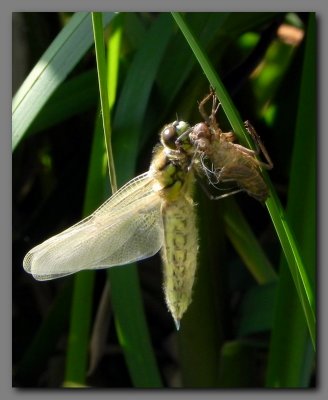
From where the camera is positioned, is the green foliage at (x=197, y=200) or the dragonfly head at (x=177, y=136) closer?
the dragonfly head at (x=177, y=136)

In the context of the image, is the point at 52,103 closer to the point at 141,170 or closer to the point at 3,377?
the point at 141,170

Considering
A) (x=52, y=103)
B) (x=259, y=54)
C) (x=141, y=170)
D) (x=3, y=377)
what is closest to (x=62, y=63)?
(x=52, y=103)

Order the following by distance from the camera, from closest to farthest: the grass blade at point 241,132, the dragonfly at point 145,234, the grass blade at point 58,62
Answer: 1. the grass blade at point 241,132
2. the dragonfly at point 145,234
3. the grass blade at point 58,62

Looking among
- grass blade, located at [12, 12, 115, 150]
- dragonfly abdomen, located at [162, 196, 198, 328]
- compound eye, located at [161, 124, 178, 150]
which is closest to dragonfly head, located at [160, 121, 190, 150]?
compound eye, located at [161, 124, 178, 150]

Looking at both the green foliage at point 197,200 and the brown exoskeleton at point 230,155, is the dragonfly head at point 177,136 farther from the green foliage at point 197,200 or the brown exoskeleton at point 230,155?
the green foliage at point 197,200

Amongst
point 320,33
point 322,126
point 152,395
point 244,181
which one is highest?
point 320,33

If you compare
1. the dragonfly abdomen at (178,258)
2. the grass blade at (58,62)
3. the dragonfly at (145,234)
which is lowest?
the dragonfly abdomen at (178,258)

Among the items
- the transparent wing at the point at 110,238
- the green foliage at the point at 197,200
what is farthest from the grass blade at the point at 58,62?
the transparent wing at the point at 110,238

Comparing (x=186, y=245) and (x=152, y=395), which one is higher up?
(x=186, y=245)

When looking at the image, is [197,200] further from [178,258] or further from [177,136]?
[177,136]
